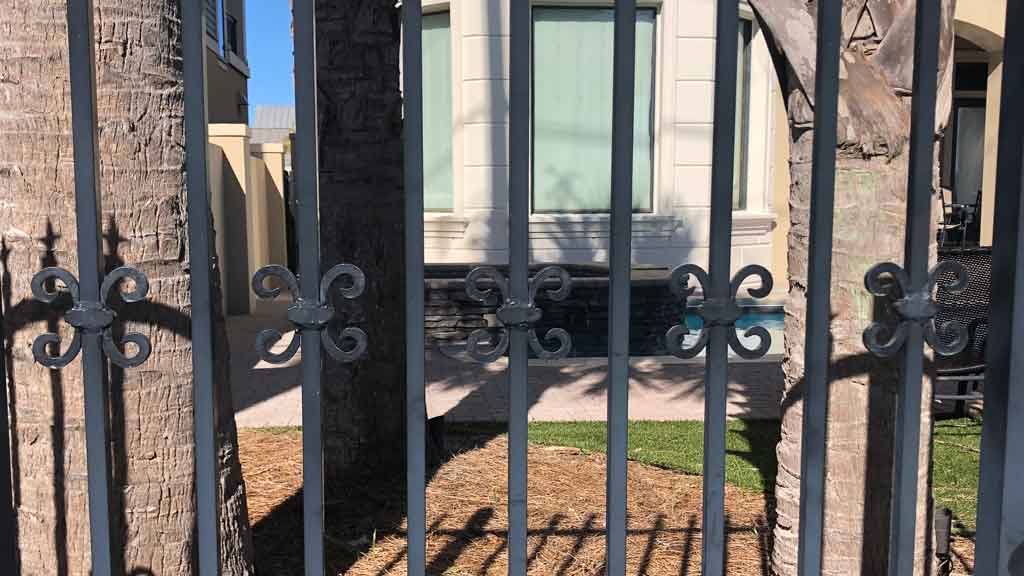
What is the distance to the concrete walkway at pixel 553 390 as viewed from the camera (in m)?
6.52

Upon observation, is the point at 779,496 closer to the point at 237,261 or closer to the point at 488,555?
the point at 488,555

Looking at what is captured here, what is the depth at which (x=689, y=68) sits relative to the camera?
13320 millimetres

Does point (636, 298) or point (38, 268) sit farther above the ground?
point (38, 268)

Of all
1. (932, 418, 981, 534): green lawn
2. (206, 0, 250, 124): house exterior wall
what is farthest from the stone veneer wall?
(206, 0, 250, 124): house exterior wall

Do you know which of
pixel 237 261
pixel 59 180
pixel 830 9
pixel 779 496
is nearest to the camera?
pixel 830 9

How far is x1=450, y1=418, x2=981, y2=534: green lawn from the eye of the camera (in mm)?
4746

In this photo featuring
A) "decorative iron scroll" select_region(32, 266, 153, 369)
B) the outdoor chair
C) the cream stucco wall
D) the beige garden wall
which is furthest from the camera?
the outdoor chair

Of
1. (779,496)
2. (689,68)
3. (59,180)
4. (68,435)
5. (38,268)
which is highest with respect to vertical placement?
(689,68)

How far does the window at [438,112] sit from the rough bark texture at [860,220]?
10.7 meters

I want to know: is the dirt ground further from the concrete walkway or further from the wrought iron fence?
the wrought iron fence

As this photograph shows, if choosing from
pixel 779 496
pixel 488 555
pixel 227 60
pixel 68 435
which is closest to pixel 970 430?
pixel 779 496

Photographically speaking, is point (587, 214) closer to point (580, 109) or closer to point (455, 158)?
point (580, 109)

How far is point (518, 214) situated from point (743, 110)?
13065mm

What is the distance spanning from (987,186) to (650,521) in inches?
455
